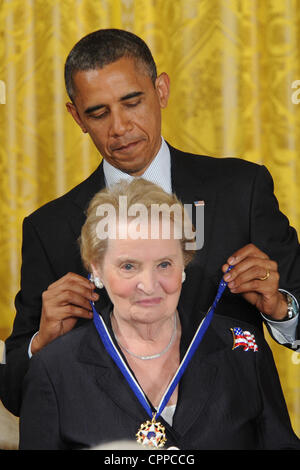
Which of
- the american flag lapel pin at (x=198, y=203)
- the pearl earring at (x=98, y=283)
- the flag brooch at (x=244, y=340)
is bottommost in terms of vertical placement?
the flag brooch at (x=244, y=340)

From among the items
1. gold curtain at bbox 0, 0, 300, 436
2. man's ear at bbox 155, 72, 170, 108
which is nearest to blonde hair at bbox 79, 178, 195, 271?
man's ear at bbox 155, 72, 170, 108

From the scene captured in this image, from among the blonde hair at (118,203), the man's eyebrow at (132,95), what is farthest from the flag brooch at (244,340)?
the man's eyebrow at (132,95)

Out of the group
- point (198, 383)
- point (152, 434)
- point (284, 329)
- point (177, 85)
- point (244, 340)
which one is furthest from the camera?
point (177, 85)

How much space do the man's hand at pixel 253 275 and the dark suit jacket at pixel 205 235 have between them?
13cm

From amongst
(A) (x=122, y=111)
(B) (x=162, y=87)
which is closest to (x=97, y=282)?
(A) (x=122, y=111)

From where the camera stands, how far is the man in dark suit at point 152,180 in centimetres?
206

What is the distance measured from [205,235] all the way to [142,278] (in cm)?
36

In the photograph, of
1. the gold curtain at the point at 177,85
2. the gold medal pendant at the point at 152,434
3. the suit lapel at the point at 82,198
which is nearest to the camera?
the gold medal pendant at the point at 152,434

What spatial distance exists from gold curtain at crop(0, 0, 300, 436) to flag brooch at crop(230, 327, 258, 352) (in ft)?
3.31

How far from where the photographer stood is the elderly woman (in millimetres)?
1848

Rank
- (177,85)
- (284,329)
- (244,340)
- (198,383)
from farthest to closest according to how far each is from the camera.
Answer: (177,85) < (284,329) < (244,340) < (198,383)

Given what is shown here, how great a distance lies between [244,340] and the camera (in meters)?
2.03

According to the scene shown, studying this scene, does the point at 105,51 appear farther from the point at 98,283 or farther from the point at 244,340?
the point at 244,340

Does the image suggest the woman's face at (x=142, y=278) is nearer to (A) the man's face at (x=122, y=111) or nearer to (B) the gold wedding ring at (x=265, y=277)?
(B) the gold wedding ring at (x=265, y=277)
